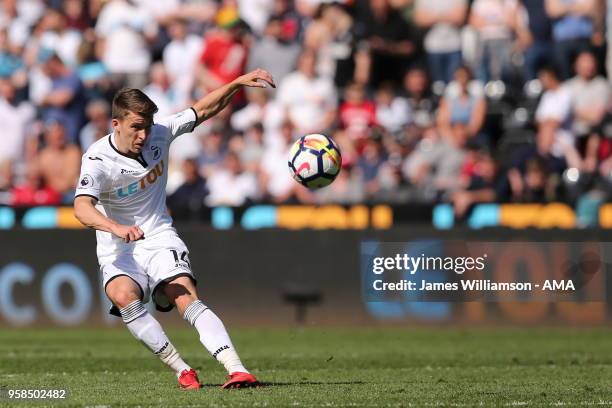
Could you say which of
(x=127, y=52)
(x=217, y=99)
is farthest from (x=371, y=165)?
(x=217, y=99)

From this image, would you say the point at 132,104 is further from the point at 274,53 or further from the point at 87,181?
the point at 274,53

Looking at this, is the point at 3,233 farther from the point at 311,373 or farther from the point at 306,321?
the point at 311,373

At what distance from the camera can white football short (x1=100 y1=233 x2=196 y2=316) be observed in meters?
10.1

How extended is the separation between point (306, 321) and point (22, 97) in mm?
7259

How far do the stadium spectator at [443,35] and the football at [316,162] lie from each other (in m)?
10.0

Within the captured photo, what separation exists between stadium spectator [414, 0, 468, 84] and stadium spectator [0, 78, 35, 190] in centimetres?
674

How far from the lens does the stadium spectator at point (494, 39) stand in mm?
20844

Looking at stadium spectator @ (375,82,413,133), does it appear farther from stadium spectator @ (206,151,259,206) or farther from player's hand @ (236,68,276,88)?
player's hand @ (236,68,276,88)

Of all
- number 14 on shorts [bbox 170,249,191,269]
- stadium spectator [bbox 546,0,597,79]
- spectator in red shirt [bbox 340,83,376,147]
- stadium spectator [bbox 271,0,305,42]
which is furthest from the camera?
stadium spectator [bbox 271,0,305,42]

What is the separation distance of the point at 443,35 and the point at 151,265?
11944 mm

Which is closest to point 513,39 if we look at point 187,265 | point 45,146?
point 45,146

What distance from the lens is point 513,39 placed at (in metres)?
20.9

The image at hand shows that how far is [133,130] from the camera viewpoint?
390 inches

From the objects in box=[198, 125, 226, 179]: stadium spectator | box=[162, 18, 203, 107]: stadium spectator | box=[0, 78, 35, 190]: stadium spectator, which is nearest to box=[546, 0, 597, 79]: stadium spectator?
box=[198, 125, 226, 179]: stadium spectator
